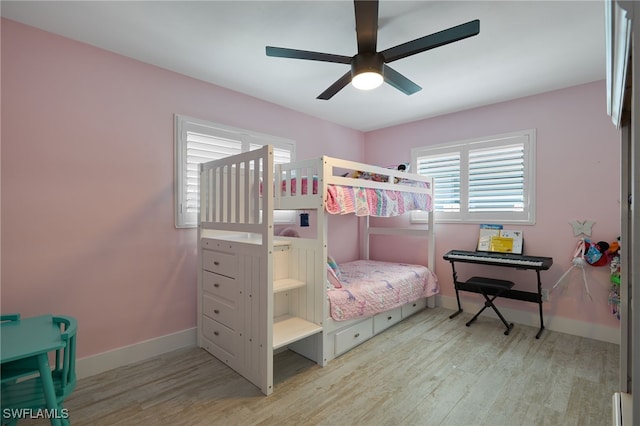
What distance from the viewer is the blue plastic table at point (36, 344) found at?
133 centimetres

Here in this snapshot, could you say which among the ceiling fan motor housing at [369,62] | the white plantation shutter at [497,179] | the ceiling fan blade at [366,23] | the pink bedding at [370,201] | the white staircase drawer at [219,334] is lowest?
the white staircase drawer at [219,334]

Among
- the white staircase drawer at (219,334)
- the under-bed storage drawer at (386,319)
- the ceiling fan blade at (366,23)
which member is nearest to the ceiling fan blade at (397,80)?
the ceiling fan blade at (366,23)

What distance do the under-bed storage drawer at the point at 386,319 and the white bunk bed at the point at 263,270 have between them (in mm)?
30

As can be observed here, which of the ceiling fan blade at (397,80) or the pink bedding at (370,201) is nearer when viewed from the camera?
the ceiling fan blade at (397,80)

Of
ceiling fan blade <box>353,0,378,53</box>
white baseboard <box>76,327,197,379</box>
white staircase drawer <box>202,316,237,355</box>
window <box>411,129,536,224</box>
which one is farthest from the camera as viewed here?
window <box>411,129,536,224</box>

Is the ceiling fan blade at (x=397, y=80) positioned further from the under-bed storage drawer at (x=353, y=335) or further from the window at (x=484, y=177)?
the under-bed storage drawer at (x=353, y=335)

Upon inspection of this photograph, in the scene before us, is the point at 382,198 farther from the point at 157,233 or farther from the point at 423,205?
the point at 157,233

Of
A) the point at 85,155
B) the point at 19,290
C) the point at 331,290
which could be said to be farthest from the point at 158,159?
the point at 331,290

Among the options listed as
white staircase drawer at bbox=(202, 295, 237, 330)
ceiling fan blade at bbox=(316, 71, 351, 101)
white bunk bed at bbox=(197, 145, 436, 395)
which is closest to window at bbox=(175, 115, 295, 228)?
white bunk bed at bbox=(197, 145, 436, 395)

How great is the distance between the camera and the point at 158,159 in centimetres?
262

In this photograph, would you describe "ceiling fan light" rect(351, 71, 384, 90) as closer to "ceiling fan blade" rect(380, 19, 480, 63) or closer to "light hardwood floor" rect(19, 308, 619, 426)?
"ceiling fan blade" rect(380, 19, 480, 63)

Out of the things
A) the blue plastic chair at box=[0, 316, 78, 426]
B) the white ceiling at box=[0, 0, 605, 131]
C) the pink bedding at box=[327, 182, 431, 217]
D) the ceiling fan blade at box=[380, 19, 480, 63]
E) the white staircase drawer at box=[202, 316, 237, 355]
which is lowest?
the white staircase drawer at box=[202, 316, 237, 355]

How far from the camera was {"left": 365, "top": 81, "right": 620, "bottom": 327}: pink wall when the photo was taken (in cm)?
287

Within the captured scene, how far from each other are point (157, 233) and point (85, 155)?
0.78 m
